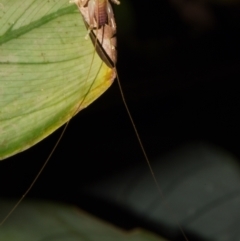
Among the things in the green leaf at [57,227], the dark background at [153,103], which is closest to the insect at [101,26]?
the green leaf at [57,227]

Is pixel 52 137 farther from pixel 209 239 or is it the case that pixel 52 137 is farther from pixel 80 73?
pixel 80 73

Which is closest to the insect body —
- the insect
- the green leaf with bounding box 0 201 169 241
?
the insect

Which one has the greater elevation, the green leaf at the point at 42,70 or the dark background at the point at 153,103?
the green leaf at the point at 42,70

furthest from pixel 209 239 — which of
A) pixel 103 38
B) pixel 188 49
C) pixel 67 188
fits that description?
pixel 103 38

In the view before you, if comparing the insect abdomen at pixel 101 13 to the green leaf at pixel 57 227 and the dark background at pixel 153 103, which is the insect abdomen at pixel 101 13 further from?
the dark background at pixel 153 103

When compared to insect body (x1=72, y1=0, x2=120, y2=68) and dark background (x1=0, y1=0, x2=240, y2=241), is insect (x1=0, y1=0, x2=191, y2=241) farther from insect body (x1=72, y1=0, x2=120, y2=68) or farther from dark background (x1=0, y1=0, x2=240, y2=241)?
dark background (x1=0, y1=0, x2=240, y2=241)

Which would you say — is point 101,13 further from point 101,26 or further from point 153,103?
point 153,103

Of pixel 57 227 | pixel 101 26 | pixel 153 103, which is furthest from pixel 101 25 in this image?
pixel 153 103
